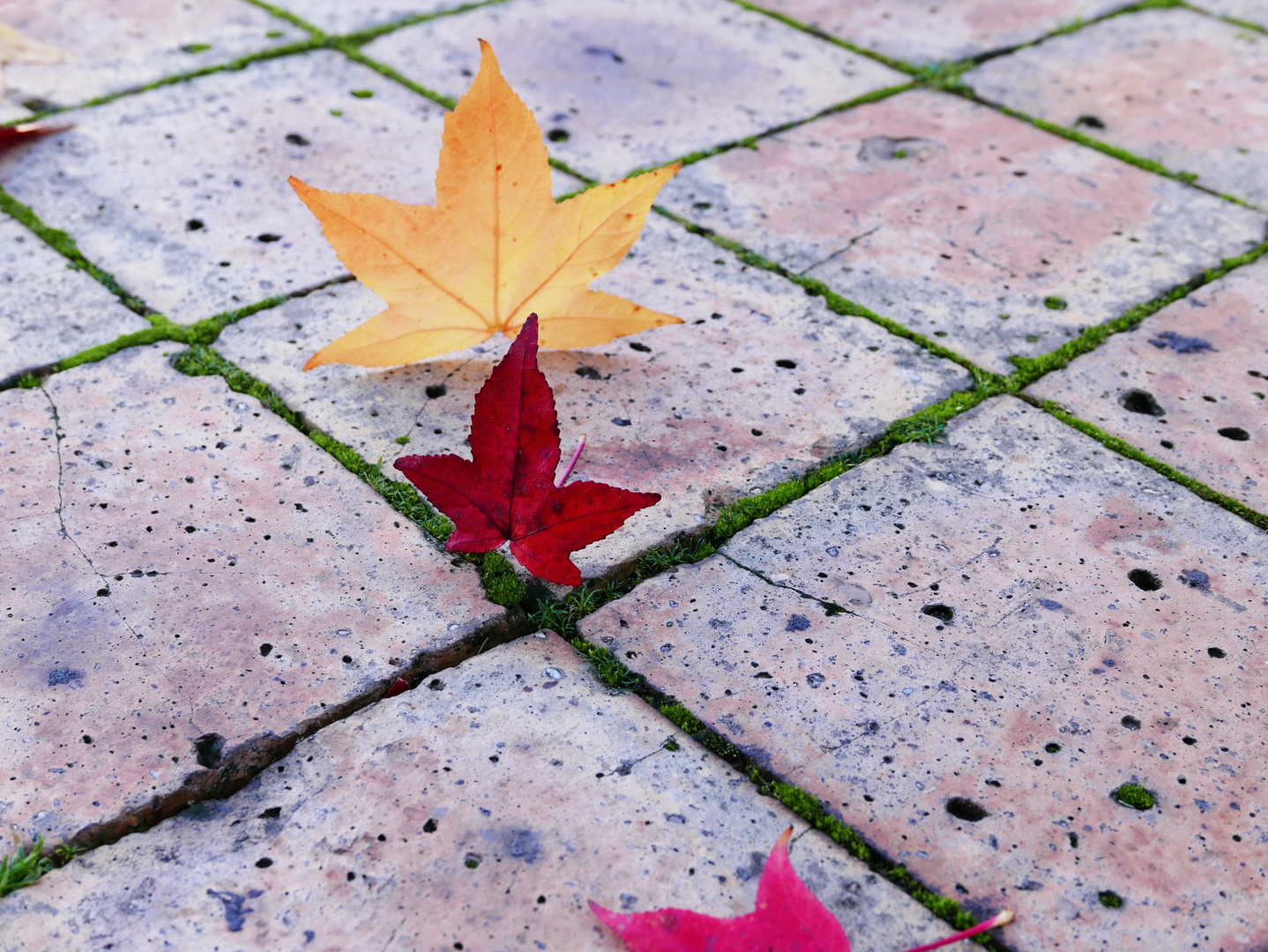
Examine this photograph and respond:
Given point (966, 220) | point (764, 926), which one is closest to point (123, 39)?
point (966, 220)

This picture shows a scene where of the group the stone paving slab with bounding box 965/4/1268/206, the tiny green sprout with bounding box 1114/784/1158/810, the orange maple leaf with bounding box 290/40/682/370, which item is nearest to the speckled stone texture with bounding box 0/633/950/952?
the tiny green sprout with bounding box 1114/784/1158/810

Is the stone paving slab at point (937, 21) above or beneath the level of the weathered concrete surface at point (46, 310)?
above

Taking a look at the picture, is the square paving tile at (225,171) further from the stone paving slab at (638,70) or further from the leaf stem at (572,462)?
the leaf stem at (572,462)

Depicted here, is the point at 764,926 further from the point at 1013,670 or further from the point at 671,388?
the point at 671,388

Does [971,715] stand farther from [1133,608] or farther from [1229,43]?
[1229,43]

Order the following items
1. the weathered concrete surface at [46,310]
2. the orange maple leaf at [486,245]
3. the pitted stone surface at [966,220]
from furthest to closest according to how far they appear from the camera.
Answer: the pitted stone surface at [966,220], the weathered concrete surface at [46,310], the orange maple leaf at [486,245]

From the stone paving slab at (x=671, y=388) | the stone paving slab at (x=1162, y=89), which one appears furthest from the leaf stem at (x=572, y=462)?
the stone paving slab at (x=1162, y=89)

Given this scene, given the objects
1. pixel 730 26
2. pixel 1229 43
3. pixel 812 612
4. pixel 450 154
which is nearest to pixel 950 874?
pixel 812 612
